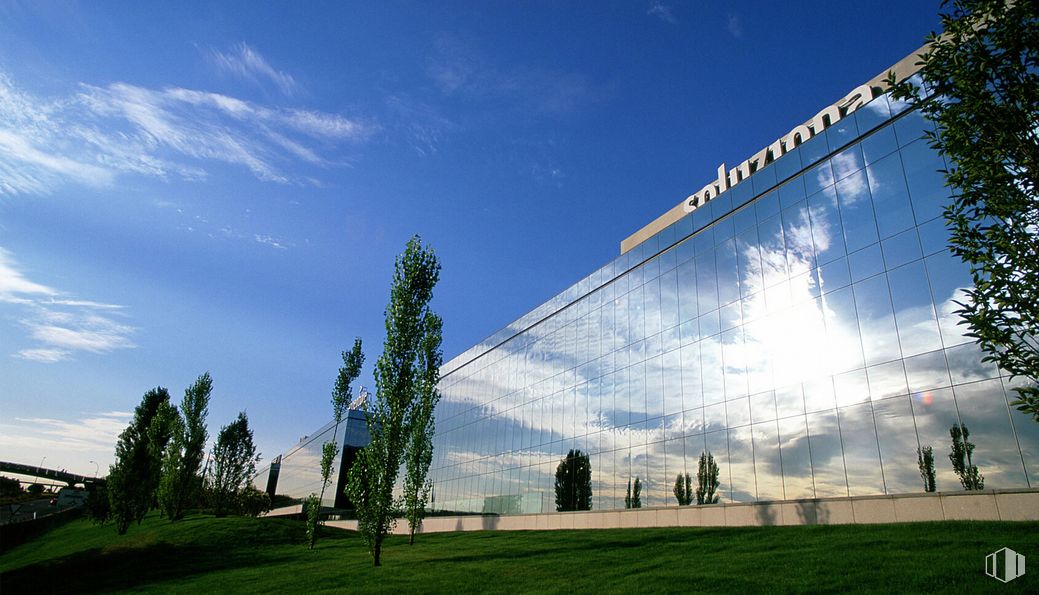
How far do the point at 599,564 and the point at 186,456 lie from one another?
59.1m

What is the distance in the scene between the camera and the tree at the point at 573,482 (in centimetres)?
3916

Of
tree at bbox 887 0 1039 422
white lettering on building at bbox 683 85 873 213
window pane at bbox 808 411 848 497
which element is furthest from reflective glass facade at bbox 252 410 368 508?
tree at bbox 887 0 1039 422

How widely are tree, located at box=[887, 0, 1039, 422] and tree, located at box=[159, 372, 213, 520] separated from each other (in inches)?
2677

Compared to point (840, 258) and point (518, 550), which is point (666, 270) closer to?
point (840, 258)

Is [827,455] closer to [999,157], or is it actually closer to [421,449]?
[999,157]

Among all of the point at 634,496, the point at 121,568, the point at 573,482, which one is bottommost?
the point at 121,568

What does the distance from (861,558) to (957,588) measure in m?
3.87

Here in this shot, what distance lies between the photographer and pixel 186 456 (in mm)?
62156

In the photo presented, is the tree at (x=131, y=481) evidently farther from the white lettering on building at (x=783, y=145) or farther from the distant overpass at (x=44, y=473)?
the distant overpass at (x=44, y=473)

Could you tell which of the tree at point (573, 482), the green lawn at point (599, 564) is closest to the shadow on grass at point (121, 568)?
the green lawn at point (599, 564)

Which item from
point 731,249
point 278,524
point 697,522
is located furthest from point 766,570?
point 278,524

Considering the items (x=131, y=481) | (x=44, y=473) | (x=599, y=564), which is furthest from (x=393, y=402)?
(x=44, y=473)

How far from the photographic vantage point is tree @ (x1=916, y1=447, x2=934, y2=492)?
66.9 ft

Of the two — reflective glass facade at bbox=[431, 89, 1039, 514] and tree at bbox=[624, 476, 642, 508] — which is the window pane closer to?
reflective glass facade at bbox=[431, 89, 1039, 514]
